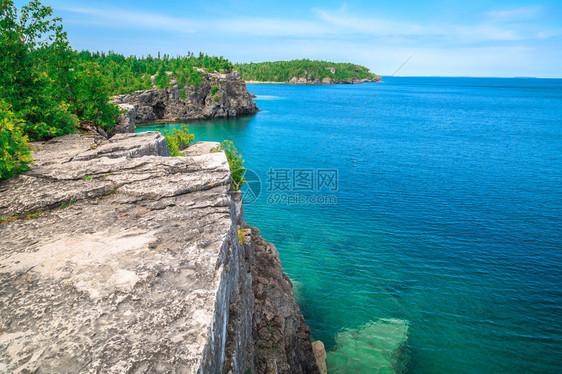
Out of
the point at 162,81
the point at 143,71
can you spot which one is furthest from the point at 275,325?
the point at 143,71

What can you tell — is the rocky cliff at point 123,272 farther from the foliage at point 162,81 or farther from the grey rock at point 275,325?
the foliage at point 162,81

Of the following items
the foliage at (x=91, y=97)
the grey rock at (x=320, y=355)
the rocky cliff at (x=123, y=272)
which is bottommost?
the grey rock at (x=320, y=355)

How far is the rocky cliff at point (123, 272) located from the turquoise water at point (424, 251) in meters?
11.0

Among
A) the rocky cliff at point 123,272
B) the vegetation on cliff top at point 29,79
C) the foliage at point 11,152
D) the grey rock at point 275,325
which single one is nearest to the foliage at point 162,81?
the vegetation on cliff top at point 29,79

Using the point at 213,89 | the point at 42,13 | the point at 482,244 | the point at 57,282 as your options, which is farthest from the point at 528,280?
the point at 213,89

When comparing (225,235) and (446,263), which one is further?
(446,263)

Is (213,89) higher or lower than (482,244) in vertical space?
higher

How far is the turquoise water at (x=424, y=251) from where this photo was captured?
74.7ft

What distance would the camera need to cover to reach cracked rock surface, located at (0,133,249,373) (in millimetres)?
6562

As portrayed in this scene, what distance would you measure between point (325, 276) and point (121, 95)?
325 ft

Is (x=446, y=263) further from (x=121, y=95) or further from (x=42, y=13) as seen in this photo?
(x=121, y=95)

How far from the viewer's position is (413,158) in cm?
6362

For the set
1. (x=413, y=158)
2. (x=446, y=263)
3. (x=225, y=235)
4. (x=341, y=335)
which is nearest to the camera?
(x=225, y=235)

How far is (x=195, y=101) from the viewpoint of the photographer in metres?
114
